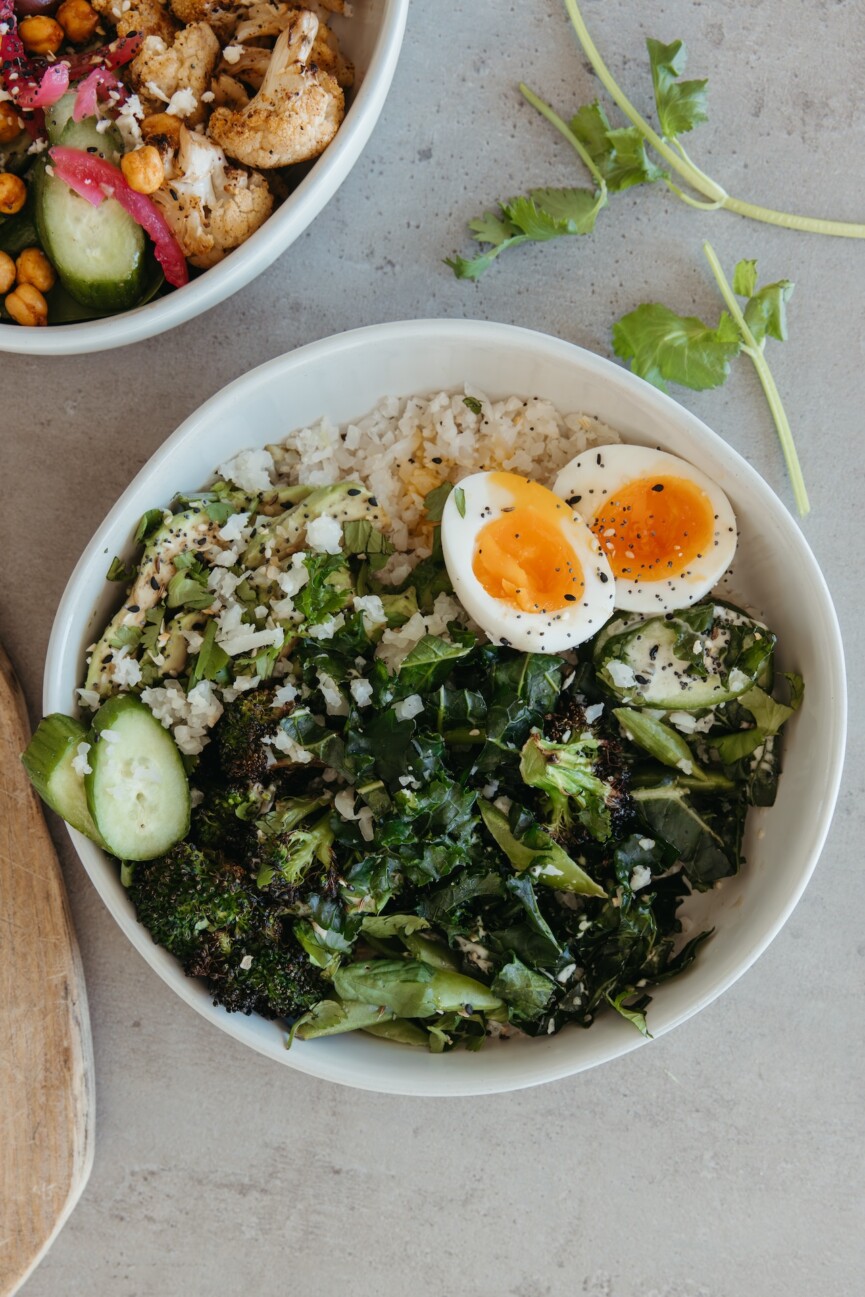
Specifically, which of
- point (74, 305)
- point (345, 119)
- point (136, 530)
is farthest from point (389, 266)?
point (136, 530)

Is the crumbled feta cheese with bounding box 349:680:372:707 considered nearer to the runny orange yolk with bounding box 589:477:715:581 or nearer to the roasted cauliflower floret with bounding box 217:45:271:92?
the runny orange yolk with bounding box 589:477:715:581

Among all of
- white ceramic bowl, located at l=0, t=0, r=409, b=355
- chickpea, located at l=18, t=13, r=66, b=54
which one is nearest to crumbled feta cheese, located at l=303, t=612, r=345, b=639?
white ceramic bowl, located at l=0, t=0, r=409, b=355

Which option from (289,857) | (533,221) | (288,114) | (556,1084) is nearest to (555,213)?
(533,221)

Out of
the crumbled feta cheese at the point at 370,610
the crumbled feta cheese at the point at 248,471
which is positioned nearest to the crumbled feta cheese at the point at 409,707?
the crumbled feta cheese at the point at 370,610

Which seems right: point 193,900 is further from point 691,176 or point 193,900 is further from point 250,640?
point 691,176

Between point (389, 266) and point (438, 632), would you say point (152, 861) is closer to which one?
point (438, 632)

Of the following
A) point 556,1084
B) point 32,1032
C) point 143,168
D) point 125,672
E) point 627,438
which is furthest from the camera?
point 556,1084

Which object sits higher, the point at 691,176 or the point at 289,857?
the point at 691,176

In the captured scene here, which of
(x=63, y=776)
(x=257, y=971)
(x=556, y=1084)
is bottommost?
(x=556, y=1084)
